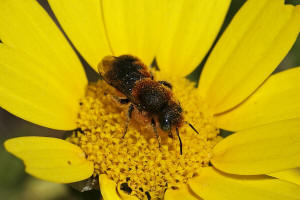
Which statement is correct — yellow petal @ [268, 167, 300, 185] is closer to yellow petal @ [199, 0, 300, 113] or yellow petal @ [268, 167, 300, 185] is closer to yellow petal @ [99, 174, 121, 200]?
yellow petal @ [199, 0, 300, 113]

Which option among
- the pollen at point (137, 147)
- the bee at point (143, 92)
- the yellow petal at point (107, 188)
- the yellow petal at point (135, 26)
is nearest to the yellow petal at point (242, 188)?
the pollen at point (137, 147)

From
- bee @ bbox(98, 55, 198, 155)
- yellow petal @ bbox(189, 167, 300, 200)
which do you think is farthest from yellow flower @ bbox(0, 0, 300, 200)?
bee @ bbox(98, 55, 198, 155)

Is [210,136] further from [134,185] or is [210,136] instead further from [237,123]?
[134,185]

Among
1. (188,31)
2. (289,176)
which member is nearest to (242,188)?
(289,176)

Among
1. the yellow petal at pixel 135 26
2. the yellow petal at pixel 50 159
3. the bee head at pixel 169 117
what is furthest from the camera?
the yellow petal at pixel 135 26

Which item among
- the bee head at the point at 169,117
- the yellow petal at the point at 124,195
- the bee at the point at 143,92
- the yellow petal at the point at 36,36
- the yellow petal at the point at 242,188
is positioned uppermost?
the yellow petal at the point at 36,36

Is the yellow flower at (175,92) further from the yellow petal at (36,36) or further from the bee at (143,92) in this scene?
the bee at (143,92)

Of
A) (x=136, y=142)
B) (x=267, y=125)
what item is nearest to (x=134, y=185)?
(x=136, y=142)

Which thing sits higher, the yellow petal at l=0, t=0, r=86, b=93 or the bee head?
the yellow petal at l=0, t=0, r=86, b=93

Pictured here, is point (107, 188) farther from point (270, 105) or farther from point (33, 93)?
point (270, 105)
